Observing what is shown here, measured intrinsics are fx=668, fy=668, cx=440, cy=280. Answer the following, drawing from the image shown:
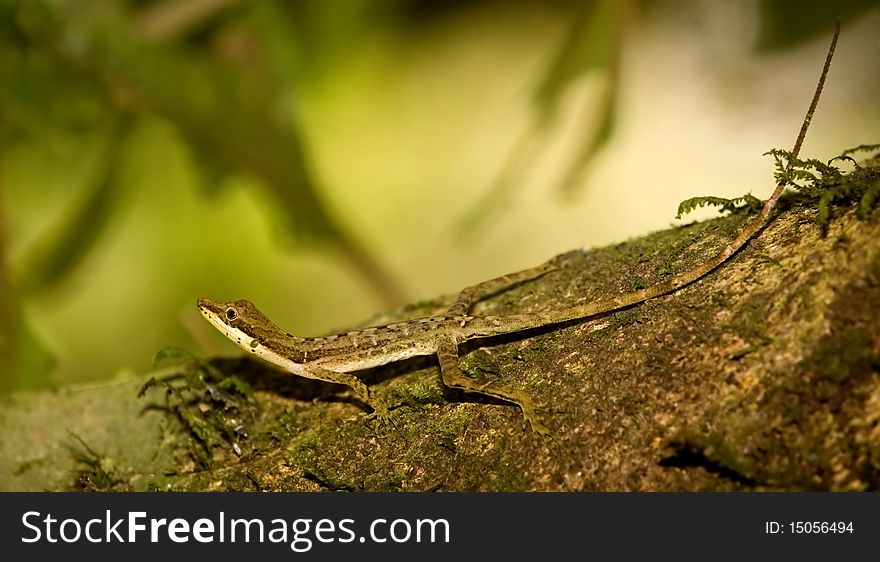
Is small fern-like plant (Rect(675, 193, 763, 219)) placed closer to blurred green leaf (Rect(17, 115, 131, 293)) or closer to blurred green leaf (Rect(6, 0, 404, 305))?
blurred green leaf (Rect(6, 0, 404, 305))

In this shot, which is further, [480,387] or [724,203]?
[724,203]

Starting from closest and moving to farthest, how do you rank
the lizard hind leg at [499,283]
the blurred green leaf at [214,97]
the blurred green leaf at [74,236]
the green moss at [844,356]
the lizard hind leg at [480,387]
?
1. the green moss at [844,356]
2. the lizard hind leg at [480,387]
3. the lizard hind leg at [499,283]
4. the blurred green leaf at [214,97]
5. the blurred green leaf at [74,236]

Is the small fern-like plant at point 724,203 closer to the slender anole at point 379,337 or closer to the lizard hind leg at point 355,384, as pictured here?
the slender anole at point 379,337

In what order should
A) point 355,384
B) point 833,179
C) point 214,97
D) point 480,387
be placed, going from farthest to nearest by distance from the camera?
point 214,97
point 355,384
point 480,387
point 833,179

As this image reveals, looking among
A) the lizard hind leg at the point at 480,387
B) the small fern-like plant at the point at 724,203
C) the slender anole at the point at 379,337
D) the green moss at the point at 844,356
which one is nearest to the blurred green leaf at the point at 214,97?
the slender anole at the point at 379,337

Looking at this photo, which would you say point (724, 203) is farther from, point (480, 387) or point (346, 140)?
point (346, 140)

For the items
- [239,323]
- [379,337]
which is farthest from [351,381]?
[239,323]

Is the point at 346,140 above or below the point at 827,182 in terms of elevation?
above
